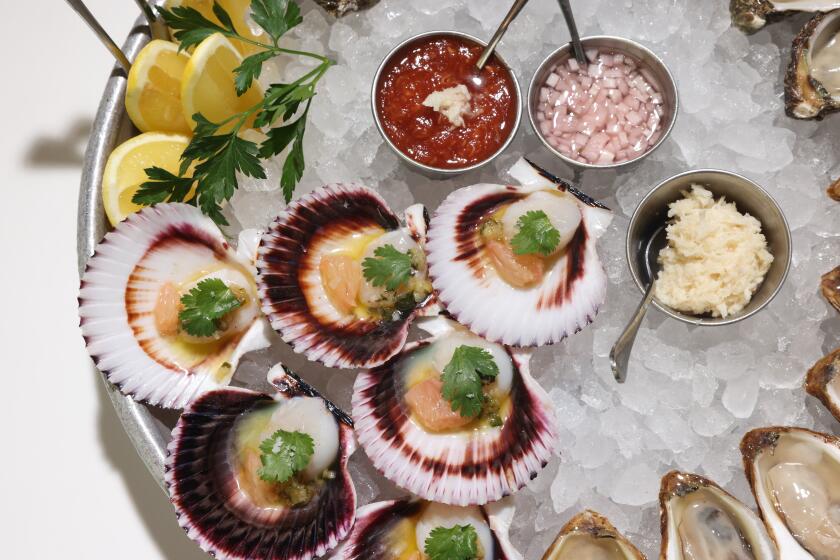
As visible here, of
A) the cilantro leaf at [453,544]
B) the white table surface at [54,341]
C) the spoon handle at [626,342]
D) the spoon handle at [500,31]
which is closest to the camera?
the cilantro leaf at [453,544]

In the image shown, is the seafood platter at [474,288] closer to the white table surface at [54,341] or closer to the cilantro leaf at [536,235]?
the cilantro leaf at [536,235]

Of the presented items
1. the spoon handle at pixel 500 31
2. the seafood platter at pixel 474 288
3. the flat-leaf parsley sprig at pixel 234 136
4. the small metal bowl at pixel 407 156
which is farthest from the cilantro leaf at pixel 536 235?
the flat-leaf parsley sprig at pixel 234 136

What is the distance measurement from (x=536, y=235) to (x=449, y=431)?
1.63ft

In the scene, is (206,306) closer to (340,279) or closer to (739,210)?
(340,279)

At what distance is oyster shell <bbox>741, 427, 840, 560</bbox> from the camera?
1662mm

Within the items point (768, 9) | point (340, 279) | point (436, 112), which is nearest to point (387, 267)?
point (340, 279)

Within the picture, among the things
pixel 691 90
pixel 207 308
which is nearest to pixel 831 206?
pixel 691 90

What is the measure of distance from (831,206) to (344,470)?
1367 millimetres

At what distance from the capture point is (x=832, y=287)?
5.62ft

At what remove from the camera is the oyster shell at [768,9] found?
1782 millimetres

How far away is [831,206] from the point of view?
1.82 meters

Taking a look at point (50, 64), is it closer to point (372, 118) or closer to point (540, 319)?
point (372, 118)

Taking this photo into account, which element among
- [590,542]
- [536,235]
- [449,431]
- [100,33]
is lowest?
[590,542]

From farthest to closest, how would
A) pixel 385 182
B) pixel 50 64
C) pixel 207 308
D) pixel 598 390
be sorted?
pixel 50 64 < pixel 385 182 < pixel 598 390 < pixel 207 308
